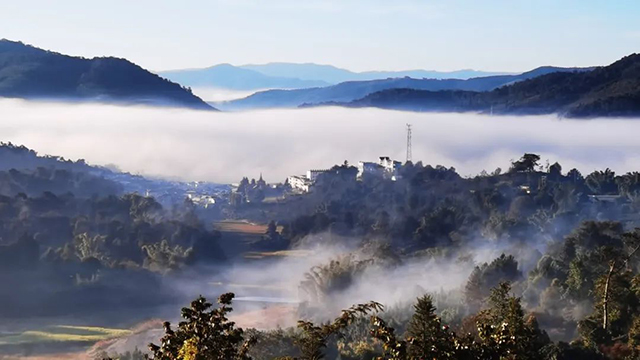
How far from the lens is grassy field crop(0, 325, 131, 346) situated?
3338 centimetres

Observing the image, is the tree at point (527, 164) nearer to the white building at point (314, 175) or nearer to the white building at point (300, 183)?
the white building at point (300, 183)

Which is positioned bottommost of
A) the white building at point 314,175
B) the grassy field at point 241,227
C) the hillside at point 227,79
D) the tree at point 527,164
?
the grassy field at point 241,227

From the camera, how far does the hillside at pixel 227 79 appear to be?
178125mm

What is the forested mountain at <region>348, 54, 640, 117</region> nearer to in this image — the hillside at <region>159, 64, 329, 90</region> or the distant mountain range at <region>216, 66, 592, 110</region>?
the distant mountain range at <region>216, 66, 592, 110</region>

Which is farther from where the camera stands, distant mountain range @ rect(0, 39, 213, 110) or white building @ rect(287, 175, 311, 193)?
distant mountain range @ rect(0, 39, 213, 110)

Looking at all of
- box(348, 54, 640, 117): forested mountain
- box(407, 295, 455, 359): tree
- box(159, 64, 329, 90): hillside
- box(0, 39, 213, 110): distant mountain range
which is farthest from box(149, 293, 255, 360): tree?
box(159, 64, 329, 90): hillside

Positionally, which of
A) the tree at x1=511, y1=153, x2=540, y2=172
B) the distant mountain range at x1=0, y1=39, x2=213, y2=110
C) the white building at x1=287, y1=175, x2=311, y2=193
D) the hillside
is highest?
the distant mountain range at x1=0, y1=39, x2=213, y2=110

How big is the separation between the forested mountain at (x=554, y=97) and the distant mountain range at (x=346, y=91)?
2247 cm

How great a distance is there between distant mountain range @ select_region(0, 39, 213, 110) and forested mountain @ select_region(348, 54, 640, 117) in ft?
103

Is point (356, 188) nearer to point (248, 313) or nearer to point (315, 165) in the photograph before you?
point (315, 165)

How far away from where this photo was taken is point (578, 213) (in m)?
53.3

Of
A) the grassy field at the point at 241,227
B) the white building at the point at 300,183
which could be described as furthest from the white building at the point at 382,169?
the grassy field at the point at 241,227

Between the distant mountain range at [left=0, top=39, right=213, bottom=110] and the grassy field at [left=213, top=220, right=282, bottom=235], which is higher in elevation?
the distant mountain range at [left=0, top=39, right=213, bottom=110]

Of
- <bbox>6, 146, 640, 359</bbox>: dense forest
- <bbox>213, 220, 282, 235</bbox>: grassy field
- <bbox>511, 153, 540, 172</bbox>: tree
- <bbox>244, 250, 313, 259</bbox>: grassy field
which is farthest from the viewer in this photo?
<bbox>511, 153, 540, 172</bbox>: tree
